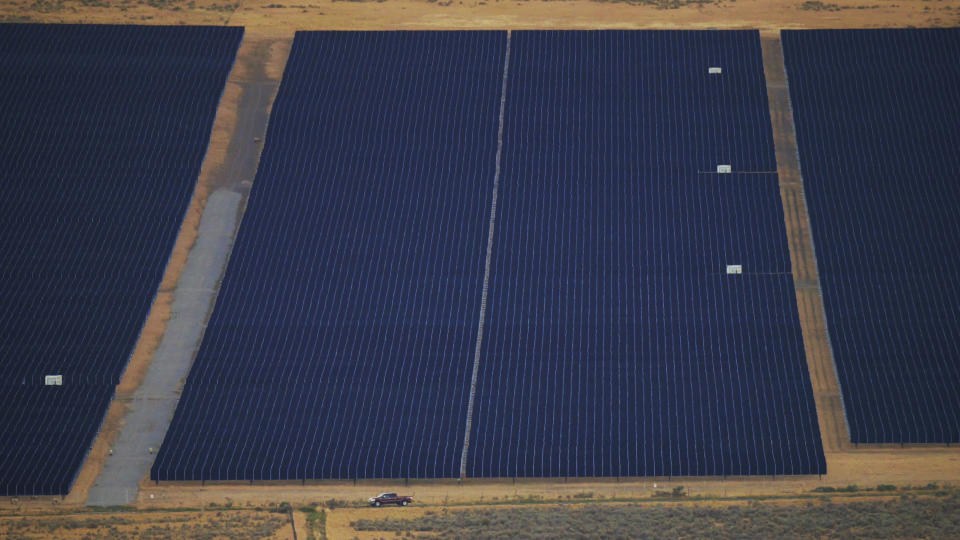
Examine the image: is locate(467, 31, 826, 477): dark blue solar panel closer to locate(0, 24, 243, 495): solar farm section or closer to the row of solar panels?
the row of solar panels

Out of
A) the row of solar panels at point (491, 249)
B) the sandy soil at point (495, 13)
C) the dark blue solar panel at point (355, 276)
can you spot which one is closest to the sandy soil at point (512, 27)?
the sandy soil at point (495, 13)

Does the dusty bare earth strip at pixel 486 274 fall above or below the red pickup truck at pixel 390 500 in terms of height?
above

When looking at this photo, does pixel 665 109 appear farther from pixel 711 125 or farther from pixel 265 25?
pixel 265 25

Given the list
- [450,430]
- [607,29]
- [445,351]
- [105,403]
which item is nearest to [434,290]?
[445,351]

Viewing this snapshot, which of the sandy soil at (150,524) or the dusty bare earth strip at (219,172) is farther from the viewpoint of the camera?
the dusty bare earth strip at (219,172)

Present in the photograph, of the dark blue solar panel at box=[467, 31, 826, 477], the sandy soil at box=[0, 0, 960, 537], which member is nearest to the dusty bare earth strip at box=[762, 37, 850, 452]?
the sandy soil at box=[0, 0, 960, 537]

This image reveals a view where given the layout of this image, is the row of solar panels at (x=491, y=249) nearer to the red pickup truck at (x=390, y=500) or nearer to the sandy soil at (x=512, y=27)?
the sandy soil at (x=512, y=27)
